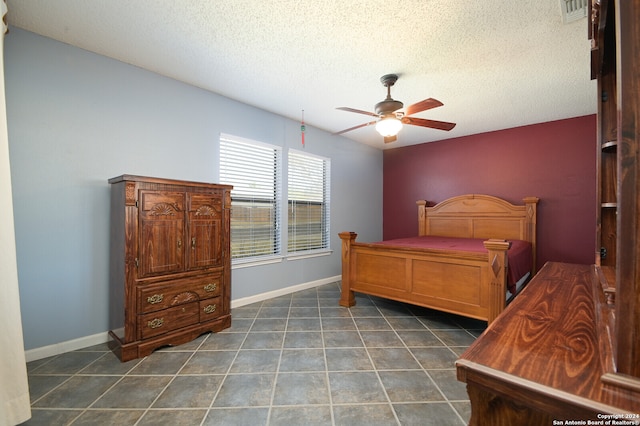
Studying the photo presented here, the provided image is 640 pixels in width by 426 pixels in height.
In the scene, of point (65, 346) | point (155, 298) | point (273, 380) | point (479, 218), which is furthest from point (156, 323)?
point (479, 218)

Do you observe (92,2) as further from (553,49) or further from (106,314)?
(553,49)

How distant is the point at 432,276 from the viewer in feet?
9.22

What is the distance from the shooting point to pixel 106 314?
2436mm

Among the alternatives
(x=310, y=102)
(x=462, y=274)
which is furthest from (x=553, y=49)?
(x=310, y=102)

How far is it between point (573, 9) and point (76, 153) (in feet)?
12.6

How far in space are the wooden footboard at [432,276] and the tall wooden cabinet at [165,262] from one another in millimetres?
1529

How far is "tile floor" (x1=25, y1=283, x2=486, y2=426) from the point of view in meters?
1.56

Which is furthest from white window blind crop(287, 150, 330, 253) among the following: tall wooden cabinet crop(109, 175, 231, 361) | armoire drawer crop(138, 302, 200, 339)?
armoire drawer crop(138, 302, 200, 339)

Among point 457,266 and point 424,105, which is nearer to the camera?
point 424,105

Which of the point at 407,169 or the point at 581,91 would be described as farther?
the point at 407,169

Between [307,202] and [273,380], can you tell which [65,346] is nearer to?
[273,380]

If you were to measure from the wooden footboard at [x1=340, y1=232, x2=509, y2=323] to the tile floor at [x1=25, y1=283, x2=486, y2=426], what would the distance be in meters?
0.32

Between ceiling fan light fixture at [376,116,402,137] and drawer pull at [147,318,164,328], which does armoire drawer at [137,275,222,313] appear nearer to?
drawer pull at [147,318,164,328]

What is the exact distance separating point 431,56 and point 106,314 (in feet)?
12.0
